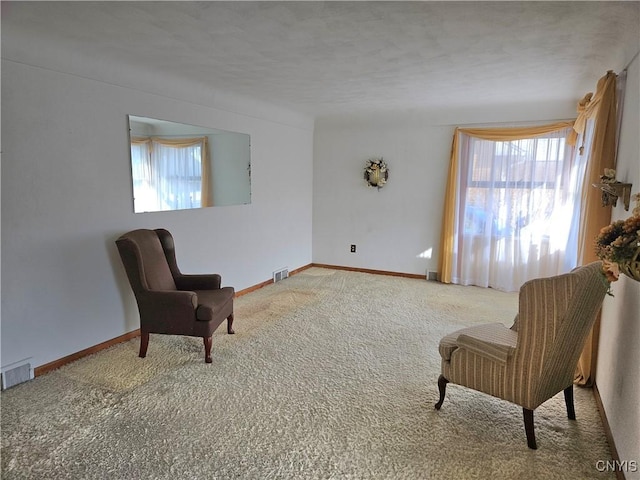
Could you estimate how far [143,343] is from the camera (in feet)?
10.5

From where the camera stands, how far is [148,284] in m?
3.21

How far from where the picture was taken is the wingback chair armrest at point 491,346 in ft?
6.98

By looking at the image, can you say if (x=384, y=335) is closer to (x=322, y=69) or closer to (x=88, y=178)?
(x=322, y=69)

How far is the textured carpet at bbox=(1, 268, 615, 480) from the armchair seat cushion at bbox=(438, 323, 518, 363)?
0.44 m

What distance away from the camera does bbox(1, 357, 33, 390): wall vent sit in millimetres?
2688

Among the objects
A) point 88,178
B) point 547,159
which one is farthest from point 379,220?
point 88,178

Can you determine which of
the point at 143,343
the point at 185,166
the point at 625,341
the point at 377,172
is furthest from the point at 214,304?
the point at 377,172

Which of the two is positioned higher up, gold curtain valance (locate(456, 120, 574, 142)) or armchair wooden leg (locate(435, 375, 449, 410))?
gold curtain valance (locate(456, 120, 574, 142))

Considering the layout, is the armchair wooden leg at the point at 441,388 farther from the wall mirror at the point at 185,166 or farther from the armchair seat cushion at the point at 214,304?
the wall mirror at the point at 185,166

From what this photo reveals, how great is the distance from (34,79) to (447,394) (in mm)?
3502

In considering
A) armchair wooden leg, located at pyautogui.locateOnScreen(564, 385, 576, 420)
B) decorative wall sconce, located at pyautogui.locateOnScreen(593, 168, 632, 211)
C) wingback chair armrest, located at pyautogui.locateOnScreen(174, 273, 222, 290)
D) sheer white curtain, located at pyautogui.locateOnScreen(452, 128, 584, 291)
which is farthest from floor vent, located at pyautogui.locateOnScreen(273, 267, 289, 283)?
decorative wall sconce, located at pyautogui.locateOnScreen(593, 168, 632, 211)

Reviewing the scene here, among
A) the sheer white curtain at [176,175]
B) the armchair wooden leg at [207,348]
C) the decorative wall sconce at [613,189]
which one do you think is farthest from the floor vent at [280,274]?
the decorative wall sconce at [613,189]

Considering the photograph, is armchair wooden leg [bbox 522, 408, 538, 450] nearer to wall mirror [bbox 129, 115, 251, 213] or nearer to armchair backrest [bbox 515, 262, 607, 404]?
armchair backrest [bbox 515, 262, 607, 404]

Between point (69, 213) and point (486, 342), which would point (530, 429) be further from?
point (69, 213)
